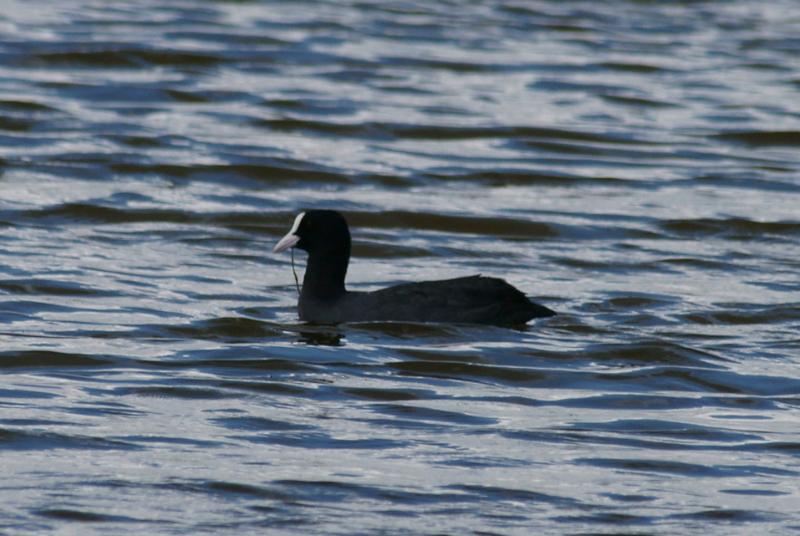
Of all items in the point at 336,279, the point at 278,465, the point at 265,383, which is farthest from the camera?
the point at 336,279

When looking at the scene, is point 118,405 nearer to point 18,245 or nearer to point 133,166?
point 18,245

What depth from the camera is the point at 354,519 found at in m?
6.56

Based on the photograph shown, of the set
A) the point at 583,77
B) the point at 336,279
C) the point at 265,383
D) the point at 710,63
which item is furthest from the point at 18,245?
the point at 710,63

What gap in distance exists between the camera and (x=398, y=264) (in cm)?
1281

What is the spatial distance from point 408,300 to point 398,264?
2532mm

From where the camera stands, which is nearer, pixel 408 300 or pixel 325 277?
pixel 408 300

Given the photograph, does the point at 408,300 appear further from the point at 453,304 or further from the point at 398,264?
the point at 398,264

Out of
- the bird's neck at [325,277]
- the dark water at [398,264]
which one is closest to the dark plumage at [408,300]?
the bird's neck at [325,277]

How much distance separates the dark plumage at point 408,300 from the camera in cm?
1030

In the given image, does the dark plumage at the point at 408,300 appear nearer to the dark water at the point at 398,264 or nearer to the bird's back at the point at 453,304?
the bird's back at the point at 453,304

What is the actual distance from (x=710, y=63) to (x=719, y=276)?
1014 centimetres

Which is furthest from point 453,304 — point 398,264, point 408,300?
point 398,264

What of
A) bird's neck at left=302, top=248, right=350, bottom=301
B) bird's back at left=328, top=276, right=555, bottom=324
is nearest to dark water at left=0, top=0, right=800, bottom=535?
bird's back at left=328, top=276, right=555, bottom=324

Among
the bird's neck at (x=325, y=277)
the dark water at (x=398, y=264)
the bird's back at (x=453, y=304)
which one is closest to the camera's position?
the dark water at (x=398, y=264)
